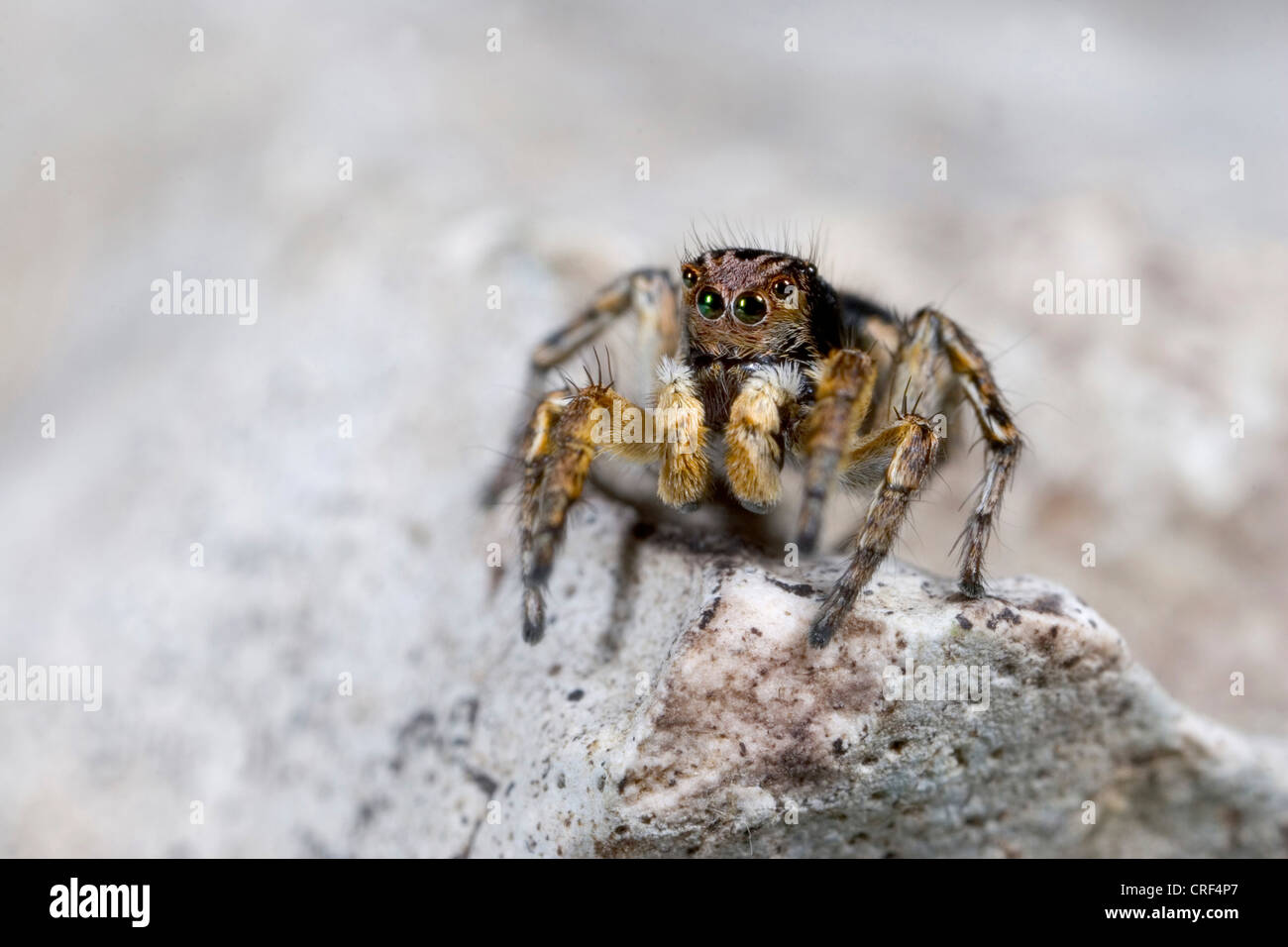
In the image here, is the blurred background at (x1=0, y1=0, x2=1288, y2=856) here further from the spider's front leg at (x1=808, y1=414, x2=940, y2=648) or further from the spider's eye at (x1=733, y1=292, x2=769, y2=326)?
the spider's eye at (x1=733, y1=292, x2=769, y2=326)

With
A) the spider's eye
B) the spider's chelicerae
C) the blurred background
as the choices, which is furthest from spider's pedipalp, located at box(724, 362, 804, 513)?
the blurred background

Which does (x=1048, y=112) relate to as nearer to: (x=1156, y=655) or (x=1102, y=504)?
(x=1102, y=504)

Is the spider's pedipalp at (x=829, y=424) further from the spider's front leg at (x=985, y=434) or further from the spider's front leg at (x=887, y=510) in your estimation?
the spider's front leg at (x=985, y=434)

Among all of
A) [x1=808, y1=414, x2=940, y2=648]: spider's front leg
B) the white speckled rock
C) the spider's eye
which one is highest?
the spider's eye

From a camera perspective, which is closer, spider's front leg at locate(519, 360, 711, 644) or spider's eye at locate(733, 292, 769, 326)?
spider's front leg at locate(519, 360, 711, 644)

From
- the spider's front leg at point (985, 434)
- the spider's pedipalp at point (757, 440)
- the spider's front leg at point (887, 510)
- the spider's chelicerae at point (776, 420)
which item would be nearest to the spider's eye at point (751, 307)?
the spider's chelicerae at point (776, 420)

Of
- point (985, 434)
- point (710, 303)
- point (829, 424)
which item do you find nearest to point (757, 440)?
point (829, 424)
